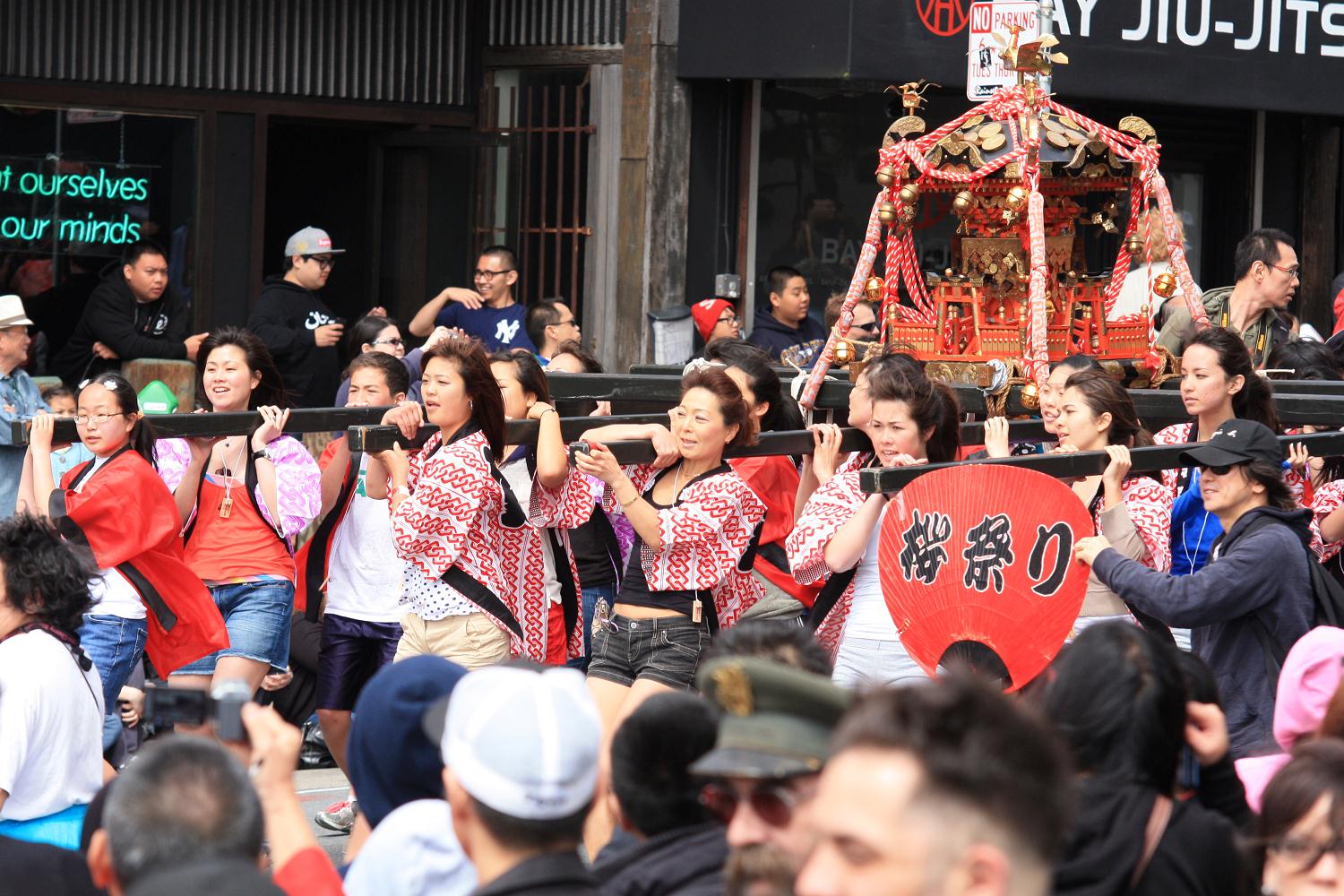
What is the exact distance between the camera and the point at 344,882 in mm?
3088

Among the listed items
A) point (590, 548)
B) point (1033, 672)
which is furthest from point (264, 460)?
point (1033, 672)

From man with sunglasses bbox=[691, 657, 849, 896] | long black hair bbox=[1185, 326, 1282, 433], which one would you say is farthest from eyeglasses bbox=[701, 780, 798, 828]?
long black hair bbox=[1185, 326, 1282, 433]

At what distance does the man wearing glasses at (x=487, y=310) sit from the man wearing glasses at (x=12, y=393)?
7.78 feet

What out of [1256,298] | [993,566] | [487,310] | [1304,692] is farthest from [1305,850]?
[487,310]

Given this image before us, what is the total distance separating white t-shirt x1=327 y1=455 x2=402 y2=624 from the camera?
6188mm

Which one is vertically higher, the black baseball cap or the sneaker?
the black baseball cap

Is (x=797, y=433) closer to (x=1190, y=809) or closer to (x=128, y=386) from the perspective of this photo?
(x=128, y=386)

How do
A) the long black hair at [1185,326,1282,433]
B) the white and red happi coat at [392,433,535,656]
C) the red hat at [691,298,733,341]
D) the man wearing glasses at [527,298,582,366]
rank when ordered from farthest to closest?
1. the red hat at [691,298,733,341]
2. the man wearing glasses at [527,298,582,366]
3. the long black hair at [1185,326,1282,433]
4. the white and red happi coat at [392,433,535,656]

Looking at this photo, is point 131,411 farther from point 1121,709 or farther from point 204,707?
point 1121,709

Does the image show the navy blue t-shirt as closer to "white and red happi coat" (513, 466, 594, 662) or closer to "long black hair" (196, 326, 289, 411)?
"long black hair" (196, 326, 289, 411)

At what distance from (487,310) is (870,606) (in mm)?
5183

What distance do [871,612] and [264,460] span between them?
2213 millimetres

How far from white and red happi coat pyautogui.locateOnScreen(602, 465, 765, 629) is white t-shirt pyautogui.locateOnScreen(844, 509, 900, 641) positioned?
17.2 inches

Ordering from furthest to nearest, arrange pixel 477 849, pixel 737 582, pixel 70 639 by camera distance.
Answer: pixel 737 582 → pixel 70 639 → pixel 477 849
